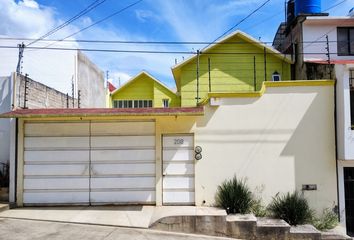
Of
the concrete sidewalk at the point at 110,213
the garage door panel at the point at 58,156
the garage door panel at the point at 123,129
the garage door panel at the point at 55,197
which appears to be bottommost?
the concrete sidewalk at the point at 110,213

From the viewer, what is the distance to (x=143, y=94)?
2931 cm

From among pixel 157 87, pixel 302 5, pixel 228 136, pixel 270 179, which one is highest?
pixel 302 5

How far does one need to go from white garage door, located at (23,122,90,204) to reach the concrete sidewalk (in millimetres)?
505

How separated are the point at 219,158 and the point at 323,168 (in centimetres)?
349

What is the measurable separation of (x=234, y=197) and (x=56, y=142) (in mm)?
6201

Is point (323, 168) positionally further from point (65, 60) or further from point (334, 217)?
point (65, 60)

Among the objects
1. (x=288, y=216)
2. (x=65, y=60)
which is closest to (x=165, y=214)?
(x=288, y=216)

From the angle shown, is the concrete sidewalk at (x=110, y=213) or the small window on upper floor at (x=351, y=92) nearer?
the concrete sidewalk at (x=110, y=213)

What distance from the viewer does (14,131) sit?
1191cm

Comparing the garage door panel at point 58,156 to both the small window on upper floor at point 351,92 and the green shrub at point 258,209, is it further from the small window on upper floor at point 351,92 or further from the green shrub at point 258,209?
the small window on upper floor at point 351,92

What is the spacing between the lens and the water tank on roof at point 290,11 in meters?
22.9

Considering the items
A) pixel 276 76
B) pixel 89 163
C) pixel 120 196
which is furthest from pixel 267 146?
pixel 276 76

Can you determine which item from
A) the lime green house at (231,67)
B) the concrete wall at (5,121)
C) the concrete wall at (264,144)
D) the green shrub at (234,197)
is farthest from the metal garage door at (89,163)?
the lime green house at (231,67)

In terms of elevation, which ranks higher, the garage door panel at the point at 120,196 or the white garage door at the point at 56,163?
the white garage door at the point at 56,163
